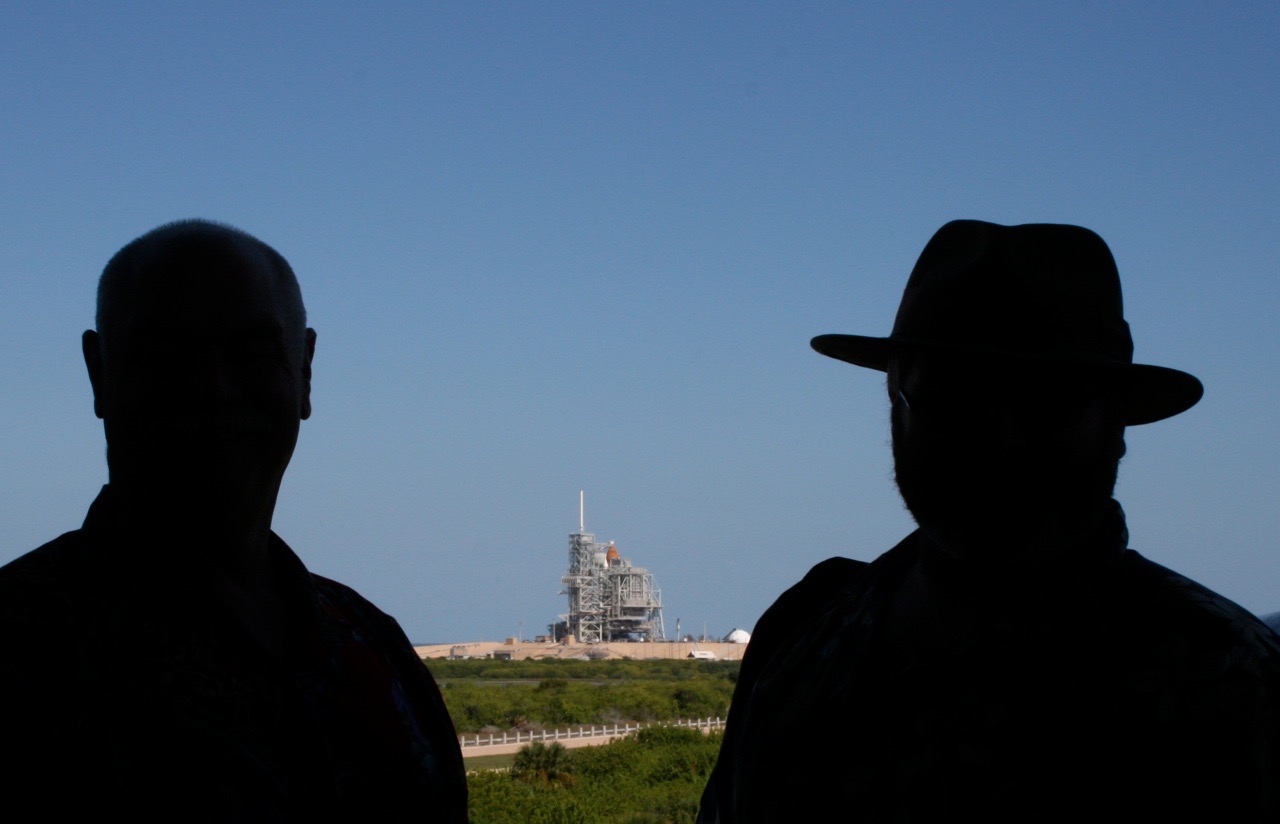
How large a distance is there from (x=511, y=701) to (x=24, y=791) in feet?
115

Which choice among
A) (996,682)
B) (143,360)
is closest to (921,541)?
(996,682)

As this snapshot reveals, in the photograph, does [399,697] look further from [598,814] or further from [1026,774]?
[598,814]

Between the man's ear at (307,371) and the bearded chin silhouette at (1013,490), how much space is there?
1.01m

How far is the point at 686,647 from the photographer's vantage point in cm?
8006

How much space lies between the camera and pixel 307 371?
2.14 meters

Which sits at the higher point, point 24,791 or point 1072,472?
point 1072,472

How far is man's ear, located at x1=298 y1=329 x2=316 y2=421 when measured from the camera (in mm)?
2109

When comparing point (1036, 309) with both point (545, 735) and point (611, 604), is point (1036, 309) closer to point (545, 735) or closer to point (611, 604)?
point (545, 735)

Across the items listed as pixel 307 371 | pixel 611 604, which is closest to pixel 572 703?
pixel 307 371

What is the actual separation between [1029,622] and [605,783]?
19.4 m

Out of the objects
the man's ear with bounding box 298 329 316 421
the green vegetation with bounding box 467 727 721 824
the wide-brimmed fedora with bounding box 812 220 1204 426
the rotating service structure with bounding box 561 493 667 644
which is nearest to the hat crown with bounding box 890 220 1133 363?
the wide-brimmed fedora with bounding box 812 220 1204 426

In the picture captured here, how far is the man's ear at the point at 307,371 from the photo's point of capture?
2109mm

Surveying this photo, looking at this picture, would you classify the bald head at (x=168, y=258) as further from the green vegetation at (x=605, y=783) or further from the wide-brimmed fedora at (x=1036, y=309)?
the green vegetation at (x=605, y=783)

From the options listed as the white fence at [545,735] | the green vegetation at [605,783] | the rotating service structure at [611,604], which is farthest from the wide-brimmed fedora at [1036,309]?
the rotating service structure at [611,604]
